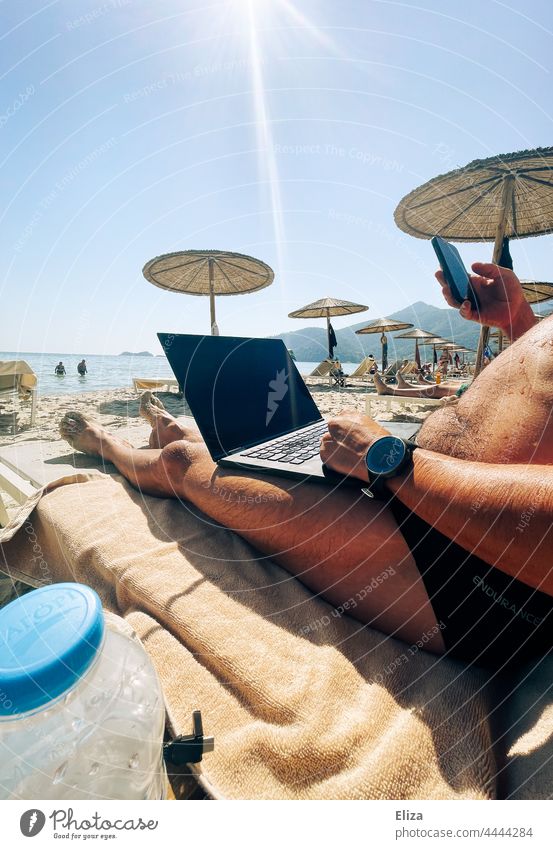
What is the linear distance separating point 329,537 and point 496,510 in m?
0.31

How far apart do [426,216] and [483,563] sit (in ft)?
10.4

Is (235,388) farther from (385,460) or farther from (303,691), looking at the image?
(303,691)

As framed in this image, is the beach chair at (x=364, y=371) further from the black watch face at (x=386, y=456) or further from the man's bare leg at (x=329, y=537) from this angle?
the black watch face at (x=386, y=456)

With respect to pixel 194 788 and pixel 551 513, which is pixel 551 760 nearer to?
pixel 551 513

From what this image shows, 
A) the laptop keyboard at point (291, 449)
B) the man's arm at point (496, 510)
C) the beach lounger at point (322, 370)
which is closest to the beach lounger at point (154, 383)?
the laptop keyboard at point (291, 449)

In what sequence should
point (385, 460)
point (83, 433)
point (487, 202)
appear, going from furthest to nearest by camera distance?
point (487, 202) → point (83, 433) → point (385, 460)

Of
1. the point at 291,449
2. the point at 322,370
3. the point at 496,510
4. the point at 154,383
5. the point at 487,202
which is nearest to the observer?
the point at 496,510

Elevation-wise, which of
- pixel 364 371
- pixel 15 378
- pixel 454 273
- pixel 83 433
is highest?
pixel 454 273

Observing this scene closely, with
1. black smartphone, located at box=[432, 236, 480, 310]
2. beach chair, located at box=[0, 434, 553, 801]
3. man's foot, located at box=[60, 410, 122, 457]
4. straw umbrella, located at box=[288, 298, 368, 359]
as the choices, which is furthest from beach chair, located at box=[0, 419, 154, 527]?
straw umbrella, located at box=[288, 298, 368, 359]

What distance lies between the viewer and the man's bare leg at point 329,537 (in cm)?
56

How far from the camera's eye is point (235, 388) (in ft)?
3.68

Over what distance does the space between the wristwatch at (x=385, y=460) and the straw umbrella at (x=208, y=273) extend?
3544 millimetres

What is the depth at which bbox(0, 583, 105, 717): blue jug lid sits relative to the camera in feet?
0.83

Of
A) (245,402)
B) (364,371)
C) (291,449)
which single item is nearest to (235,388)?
(245,402)
